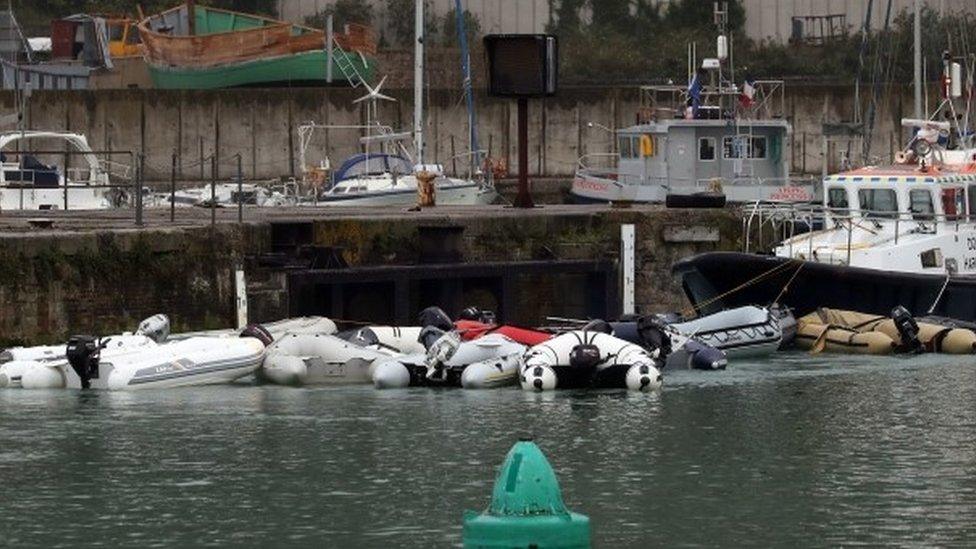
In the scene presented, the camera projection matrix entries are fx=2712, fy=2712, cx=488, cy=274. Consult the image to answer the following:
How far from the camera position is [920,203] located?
36.3 meters

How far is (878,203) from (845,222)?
0.62 m

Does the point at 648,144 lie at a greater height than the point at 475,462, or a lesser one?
greater

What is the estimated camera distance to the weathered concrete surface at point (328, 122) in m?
55.6

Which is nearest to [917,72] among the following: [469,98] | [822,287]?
[822,287]

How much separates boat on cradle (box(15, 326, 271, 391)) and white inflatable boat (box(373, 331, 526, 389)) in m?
1.60

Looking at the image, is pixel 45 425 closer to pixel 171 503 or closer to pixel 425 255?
pixel 171 503

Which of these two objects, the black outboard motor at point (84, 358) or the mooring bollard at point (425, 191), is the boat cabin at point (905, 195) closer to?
the mooring bollard at point (425, 191)

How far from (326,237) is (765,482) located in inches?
528

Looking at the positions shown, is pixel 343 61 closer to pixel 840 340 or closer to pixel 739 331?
pixel 840 340

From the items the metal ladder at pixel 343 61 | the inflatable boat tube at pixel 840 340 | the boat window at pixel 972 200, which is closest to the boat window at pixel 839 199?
the boat window at pixel 972 200

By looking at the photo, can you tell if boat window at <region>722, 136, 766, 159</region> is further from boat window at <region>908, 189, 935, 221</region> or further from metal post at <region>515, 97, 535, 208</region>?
boat window at <region>908, 189, 935, 221</region>

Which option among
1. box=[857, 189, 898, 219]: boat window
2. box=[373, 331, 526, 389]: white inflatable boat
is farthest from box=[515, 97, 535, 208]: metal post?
box=[373, 331, 526, 389]: white inflatable boat

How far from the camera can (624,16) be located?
228 feet

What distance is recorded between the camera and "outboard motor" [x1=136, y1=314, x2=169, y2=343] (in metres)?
30.4
